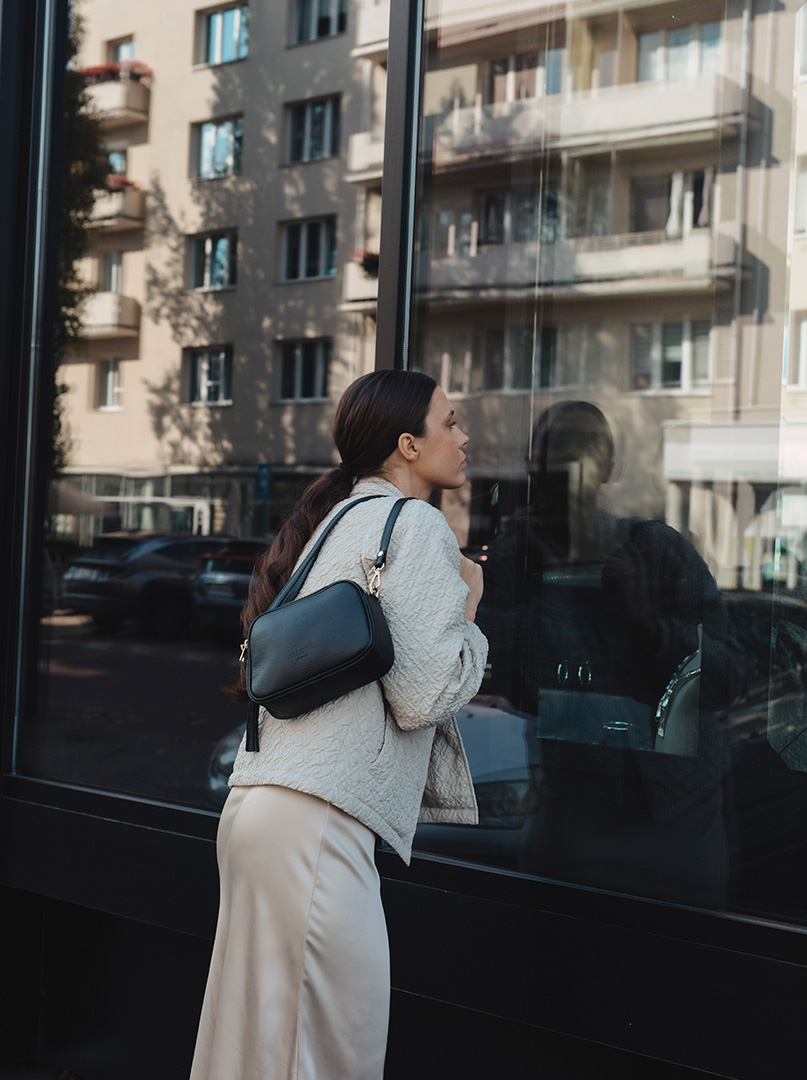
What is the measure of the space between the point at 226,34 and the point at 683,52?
4.67 metres

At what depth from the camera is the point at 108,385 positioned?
6723 mm

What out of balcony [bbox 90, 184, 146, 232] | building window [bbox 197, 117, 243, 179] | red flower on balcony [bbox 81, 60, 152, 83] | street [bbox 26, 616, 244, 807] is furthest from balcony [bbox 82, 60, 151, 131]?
street [bbox 26, 616, 244, 807]

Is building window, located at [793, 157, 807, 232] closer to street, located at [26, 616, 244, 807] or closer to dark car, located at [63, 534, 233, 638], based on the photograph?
street, located at [26, 616, 244, 807]

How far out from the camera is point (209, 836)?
3008mm

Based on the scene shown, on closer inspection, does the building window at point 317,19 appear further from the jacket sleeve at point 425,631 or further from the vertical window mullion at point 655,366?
the jacket sleeve at point 425,631

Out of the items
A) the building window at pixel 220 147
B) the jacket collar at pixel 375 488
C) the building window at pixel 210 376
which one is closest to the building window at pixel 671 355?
the jacket collar at pixel 375 488

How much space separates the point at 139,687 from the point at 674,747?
5085mm

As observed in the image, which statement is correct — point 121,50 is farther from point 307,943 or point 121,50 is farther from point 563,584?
point 307,943

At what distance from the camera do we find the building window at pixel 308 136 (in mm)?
10141

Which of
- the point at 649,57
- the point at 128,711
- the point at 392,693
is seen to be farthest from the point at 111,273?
the point at 392,693

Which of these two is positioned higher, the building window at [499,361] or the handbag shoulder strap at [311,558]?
the building window at [499,361]

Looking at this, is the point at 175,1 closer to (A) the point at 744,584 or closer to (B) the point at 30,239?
(B) the point at 30,239

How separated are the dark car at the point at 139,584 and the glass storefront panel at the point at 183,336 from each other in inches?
0.6

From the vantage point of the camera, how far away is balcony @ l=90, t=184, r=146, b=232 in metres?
7.74
